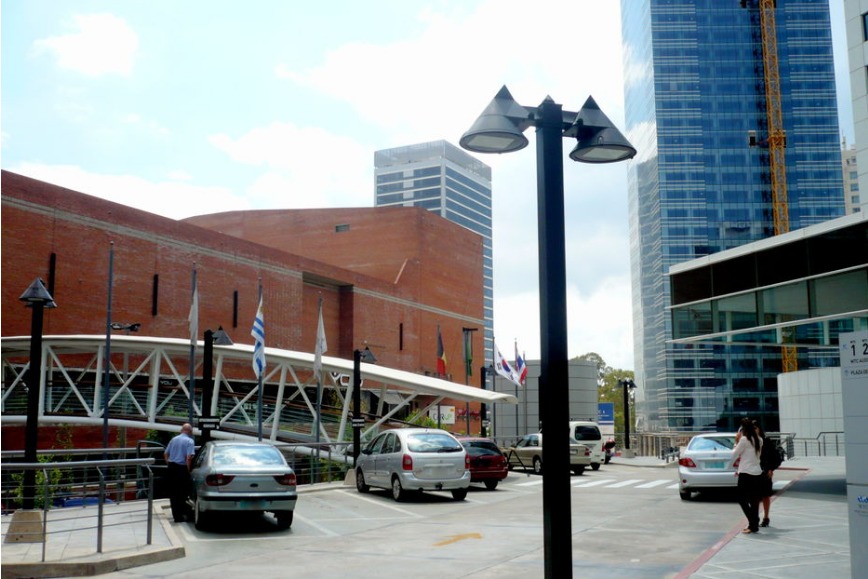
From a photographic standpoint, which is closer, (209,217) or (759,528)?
(759,528)

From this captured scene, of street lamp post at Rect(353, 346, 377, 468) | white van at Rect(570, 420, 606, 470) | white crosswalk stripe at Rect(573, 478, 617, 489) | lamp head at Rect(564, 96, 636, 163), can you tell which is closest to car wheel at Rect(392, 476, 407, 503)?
street lamp post at Rect(353, 346, 377, 468)

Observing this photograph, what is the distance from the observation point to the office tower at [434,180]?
172m

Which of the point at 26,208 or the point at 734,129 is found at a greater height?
the point at 734,129

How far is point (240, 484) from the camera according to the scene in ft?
47.8

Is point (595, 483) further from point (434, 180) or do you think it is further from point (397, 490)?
point (434, 180)

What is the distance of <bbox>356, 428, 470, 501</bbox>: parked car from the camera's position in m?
19.9

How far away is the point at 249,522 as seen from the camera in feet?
52.6

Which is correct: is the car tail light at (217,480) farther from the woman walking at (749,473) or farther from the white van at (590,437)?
the white van at (590,437)

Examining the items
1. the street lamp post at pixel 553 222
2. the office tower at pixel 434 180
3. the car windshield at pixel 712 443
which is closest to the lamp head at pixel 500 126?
the street lamp post at pixel 553 222

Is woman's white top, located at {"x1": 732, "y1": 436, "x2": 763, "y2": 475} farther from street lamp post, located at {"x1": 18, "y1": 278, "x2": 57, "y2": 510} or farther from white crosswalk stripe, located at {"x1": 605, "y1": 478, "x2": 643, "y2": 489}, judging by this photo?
white crosswalk stripe, located at {"x1": 605, "y1": 478, "x2": 643, "y2": 489}

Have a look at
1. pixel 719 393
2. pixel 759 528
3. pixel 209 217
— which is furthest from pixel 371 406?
pixel 719 393

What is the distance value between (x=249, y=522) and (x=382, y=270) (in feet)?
221

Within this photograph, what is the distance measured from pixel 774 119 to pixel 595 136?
12356cm

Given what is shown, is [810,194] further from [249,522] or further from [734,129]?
[249,522]
